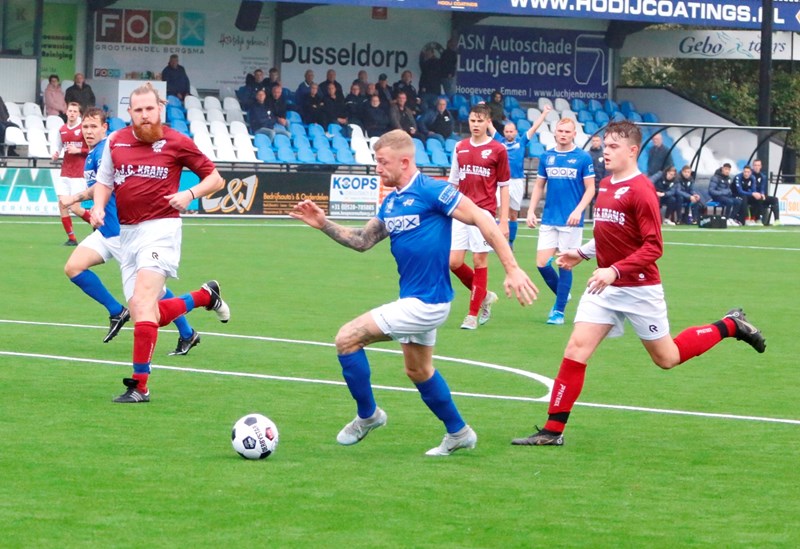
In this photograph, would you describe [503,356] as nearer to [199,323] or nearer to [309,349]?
[309,349]

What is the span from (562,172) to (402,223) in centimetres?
753

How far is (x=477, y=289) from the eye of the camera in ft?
48.0

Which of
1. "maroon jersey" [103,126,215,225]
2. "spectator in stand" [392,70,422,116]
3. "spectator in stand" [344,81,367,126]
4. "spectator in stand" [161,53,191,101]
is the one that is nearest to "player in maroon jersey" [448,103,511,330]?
"maroon jersey" [103,126,215,225]

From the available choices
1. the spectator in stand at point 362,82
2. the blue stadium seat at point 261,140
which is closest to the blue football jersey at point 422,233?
the blue stadium seat at point 261,140

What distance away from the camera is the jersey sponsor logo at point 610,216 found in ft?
28.1

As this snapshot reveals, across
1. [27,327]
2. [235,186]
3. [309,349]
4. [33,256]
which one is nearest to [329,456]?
[309,349]

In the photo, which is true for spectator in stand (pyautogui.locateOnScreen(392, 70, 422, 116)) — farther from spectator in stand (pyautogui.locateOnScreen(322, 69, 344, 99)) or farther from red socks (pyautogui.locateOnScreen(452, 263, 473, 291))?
red socks (pyautogui.locateOnScreen(452, 263, 473, 291))

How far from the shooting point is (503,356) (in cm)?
1246

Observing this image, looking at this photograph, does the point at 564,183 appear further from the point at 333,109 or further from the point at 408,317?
the point at 333,109

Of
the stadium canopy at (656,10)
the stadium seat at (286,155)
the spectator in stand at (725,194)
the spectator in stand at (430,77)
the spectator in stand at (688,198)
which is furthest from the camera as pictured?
the spectator in stand at (430,77)

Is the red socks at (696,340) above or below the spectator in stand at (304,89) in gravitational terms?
below

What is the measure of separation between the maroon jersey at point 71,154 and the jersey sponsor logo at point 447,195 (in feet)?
45.9

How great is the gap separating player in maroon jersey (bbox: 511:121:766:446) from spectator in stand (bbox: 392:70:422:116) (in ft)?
94.4

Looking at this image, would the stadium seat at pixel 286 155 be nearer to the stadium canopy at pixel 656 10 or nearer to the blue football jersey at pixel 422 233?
the stadium canopy at pixel 656 10
